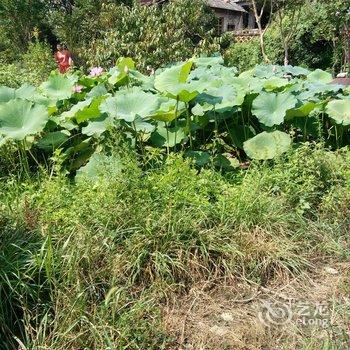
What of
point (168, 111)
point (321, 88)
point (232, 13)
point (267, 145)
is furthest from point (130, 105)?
point (232, 13)

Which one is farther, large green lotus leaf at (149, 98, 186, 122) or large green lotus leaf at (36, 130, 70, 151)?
large green lotus leaf at (36, 130, 70, 151)

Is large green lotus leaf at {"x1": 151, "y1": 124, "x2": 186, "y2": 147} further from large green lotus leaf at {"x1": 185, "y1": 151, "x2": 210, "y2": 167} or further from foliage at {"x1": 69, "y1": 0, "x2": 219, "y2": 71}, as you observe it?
foliage at {"x1": 69, "y1": 0, "x2": 219, "y2": 71}

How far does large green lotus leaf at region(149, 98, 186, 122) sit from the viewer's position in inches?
152

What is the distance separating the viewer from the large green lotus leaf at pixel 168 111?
3.87 meters

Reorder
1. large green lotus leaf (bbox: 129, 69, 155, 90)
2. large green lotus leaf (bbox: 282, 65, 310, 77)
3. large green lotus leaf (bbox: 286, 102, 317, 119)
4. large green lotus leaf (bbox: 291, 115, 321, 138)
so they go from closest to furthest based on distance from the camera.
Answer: large green lotus leaf (bbox: 286, 102, 317, 119)
large green lotus leaf (bbox: 291, 115, 321, 138)
large green lotus leaf (bbox: 129, 69, 155, 90)
large green lotus leaf (bbox: 282, 65, 310, 77)

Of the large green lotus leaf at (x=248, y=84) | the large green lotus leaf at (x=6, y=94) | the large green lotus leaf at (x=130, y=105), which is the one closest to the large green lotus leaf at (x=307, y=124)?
the large green lotus leaf at (x=248, y=84)

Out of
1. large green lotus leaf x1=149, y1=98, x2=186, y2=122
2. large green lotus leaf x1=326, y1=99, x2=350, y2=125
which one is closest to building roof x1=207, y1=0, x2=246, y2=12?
large green lotus leaf x1=326, y1=99, x2=350, y2=125

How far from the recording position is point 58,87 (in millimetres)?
4730

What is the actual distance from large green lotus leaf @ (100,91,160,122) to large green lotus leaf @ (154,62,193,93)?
26cm

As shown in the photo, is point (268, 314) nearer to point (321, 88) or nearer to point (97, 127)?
point (97, 127)

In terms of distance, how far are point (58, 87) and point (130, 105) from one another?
1.16 meters

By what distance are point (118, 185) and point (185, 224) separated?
478 mm

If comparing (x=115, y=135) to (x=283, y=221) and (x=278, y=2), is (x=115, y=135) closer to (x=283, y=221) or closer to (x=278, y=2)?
(x=283, y=221)

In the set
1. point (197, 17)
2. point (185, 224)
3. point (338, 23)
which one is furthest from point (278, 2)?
point (185, 224)
